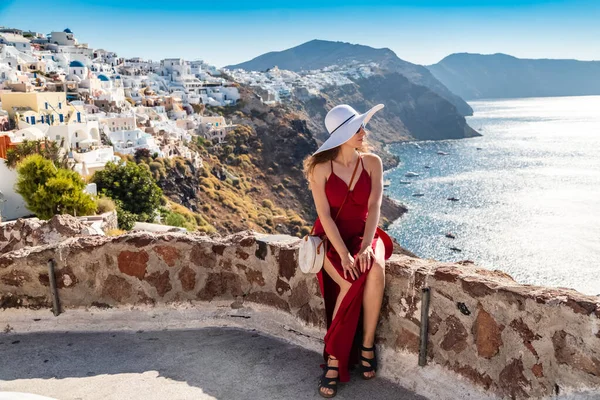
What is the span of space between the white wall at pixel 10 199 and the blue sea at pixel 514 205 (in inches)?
907

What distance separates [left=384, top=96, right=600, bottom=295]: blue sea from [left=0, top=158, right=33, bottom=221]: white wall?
907 inches

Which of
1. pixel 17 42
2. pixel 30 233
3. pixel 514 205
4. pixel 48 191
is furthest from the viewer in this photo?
pixel 17 42

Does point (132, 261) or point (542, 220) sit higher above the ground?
point (132, 261)

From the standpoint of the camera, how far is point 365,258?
262 centimetres

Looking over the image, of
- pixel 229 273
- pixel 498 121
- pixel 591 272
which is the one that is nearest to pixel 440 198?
pixel 591 272

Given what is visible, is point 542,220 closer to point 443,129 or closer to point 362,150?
point 362,150

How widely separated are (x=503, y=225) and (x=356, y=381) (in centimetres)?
5296

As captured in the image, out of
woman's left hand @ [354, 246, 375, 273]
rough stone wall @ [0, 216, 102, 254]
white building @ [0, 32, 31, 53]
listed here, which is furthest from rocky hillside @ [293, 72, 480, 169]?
woman's left hand @ [354, 246, 375, 273]

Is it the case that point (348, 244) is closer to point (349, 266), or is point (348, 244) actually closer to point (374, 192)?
point (349, 266)

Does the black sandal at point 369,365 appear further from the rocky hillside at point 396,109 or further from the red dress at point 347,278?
the rocky hillside at point 396,109

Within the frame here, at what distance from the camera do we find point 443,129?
147 m

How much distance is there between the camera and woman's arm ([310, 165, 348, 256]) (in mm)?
2674

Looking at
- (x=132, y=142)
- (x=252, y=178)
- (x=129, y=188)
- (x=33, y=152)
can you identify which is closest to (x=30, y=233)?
(x=33, y=152)

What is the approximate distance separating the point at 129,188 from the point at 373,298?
22.4 metres
